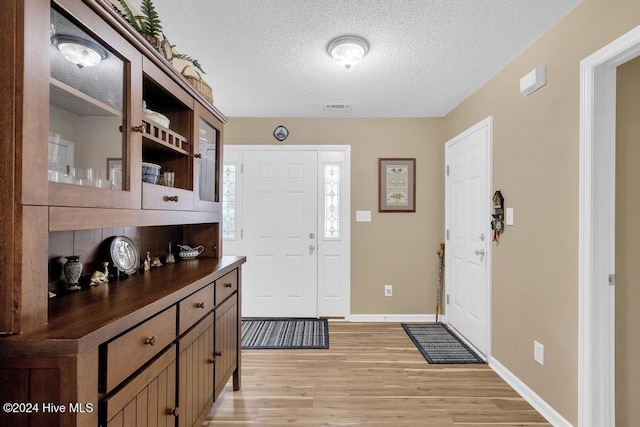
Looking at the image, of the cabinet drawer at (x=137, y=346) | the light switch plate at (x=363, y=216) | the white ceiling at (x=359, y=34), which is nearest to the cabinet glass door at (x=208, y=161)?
the white ceiling at (x=359, y=34)

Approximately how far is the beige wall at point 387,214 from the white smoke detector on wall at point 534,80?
4.98 feet

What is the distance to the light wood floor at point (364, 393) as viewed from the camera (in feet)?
6.38

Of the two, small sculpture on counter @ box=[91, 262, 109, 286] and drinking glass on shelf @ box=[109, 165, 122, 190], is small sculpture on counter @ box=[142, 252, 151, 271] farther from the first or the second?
drinking glass on shelf @ box=[109, 165, 122, 190]

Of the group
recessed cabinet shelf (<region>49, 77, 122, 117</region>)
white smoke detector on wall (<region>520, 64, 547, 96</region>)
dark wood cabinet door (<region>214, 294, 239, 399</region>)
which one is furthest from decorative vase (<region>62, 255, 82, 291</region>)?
white smoke detector on wall (<region>520, 64, 547, 96</region>)

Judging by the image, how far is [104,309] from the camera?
1.04 meters

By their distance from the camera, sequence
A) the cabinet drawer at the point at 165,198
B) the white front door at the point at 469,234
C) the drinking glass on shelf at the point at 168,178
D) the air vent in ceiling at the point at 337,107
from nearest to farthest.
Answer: the cabinet drawer at the point at 165,198, the drinking glass on shelf at the point at 168,178, the white front door at the point at 469,234, the air vent in ceiling at the point at 337,107

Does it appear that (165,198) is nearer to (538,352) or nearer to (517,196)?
(517,196)

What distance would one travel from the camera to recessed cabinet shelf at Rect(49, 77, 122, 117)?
925 millimetres

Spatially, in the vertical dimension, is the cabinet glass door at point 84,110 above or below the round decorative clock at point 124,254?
above

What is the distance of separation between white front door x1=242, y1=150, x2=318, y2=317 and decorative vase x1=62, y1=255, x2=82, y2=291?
2.42 metres

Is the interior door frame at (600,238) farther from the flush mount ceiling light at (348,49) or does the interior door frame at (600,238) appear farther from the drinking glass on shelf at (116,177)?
the drinking glass on shelf at (116,177)

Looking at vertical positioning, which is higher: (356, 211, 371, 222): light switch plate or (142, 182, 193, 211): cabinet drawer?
(142, 182, 193, 211): cabinet drawer

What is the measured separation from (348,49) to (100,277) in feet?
6.52

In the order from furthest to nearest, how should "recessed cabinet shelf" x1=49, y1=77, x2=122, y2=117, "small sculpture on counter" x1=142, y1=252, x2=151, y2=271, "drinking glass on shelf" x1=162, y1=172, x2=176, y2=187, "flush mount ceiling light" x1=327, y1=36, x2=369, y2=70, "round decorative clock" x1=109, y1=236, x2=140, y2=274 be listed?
"flush mount ceiling light" x1=327, y1=36, x2=369, y2=70 < "small sculpture on counter" x1=142, y1=252, x2=151, y2=271 < "drinking glass on shelf" x1=162, y1=172, x2=176, y2=187 < "round decorative clock" x1=109, y1=236, x2=140, y2=274 < "recessed cabinet shelf" x1=49, y1=77, x2=122, y2=117
